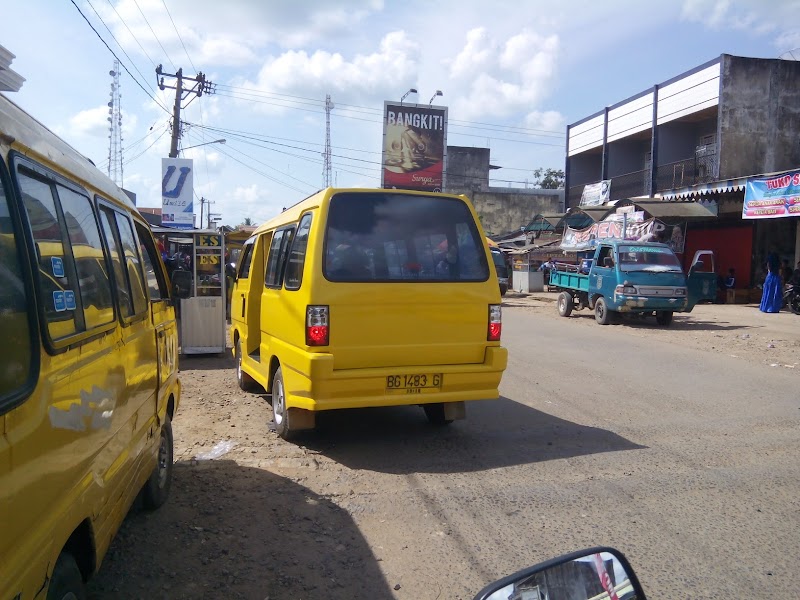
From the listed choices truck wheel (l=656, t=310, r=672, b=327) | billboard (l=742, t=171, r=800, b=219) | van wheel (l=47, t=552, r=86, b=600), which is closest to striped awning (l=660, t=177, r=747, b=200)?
billboard (l=742, t=171, r=800, b=219)

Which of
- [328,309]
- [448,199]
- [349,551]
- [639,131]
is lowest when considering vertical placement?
[349,551]

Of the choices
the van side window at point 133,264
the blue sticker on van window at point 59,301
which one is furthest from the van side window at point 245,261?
the blue sticker on van window at point 59,301

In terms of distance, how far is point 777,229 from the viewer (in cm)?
2319

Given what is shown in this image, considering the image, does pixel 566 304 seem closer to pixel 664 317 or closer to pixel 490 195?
pixel 664 317

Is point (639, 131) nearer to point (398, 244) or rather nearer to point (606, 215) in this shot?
point (606, 215)

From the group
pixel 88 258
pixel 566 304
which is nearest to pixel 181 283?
pixel 88 258

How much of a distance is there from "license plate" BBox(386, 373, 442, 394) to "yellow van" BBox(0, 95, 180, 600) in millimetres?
2169

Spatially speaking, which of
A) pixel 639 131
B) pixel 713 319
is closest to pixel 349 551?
pixel 713 319

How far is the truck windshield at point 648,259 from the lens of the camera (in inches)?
625

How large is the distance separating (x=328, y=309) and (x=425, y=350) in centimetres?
91

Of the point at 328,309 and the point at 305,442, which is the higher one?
the point at 328,309

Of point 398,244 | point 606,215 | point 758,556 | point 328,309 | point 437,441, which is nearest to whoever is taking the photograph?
point 758,556

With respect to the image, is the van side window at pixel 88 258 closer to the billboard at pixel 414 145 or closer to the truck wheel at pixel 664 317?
the truck wheel at pixel 664 317

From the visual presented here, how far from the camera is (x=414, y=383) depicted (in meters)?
5.52
